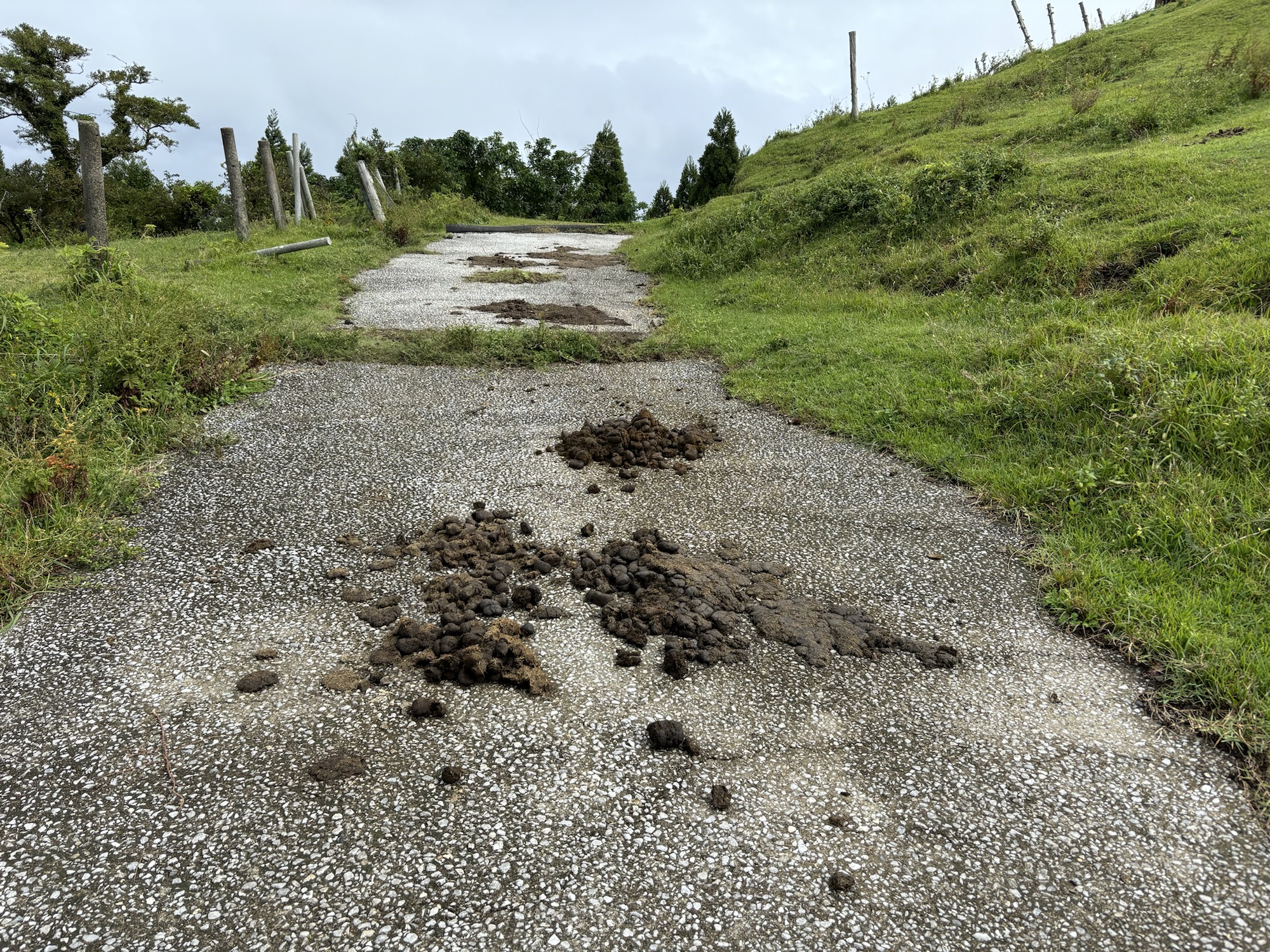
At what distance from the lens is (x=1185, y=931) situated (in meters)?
2.22

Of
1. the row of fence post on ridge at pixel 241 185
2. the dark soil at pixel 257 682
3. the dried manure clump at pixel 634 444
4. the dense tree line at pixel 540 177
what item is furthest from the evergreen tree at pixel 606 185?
the dark soil at pixel 257 682

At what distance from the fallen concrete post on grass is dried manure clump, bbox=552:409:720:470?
951 cm

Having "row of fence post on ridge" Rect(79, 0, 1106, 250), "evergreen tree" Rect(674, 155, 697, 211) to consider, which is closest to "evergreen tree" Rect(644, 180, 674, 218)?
"evergreen tree" Rect(674, 155, 697, 211)

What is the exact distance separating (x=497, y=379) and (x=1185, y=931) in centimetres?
667

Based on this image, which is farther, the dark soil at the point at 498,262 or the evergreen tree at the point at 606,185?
the evergreen tree at the point at 606,185

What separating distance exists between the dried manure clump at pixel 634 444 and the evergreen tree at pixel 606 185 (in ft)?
96.0

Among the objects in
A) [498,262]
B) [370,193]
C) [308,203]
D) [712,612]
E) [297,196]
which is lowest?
[712,612]

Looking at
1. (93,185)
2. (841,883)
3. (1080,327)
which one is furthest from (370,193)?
(841,883)

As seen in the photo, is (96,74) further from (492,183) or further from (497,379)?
(497,379)

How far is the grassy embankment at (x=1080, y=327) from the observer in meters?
3.91

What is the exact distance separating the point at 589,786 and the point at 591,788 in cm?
1

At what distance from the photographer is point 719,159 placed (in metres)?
29.6

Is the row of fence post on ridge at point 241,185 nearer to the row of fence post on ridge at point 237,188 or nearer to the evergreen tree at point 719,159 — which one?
the row of fence post on ridge at point 237,188

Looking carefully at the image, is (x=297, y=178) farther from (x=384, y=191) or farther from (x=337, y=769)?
(x=337, y=769)
